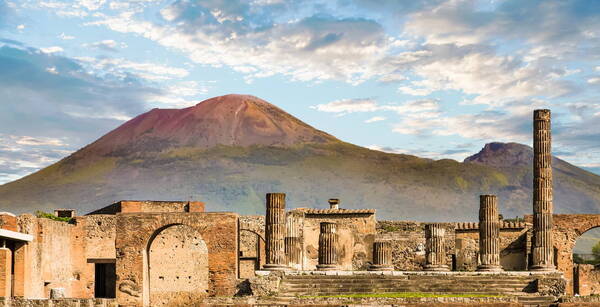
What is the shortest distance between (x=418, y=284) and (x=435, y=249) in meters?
4.96

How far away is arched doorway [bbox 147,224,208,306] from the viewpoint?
40719mm

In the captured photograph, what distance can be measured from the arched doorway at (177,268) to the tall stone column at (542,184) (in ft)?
44.0

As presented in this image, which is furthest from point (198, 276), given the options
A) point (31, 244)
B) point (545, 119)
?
point (545, 119)

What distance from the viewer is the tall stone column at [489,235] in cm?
3803

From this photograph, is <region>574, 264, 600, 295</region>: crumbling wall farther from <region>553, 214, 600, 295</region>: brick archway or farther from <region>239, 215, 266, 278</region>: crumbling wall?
<region>239, 215, 266, 278</region>: crumbling wall

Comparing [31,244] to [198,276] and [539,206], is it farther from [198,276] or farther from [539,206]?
[539,206]

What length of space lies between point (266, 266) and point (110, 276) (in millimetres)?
11613

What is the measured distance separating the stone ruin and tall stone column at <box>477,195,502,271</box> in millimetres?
42

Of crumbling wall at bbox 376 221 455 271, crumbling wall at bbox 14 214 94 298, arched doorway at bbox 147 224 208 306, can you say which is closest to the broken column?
crumbling wall at bbox 14 214 94 298

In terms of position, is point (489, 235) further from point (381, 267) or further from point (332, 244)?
point (332, 244)

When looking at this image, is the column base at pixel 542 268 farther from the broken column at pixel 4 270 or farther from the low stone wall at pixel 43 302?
the broken column at pixel 4 270

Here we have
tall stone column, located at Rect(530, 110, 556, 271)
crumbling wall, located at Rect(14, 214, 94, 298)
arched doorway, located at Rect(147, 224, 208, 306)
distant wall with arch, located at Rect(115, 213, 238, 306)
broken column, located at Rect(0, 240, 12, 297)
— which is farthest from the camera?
arched doorway, located at Rect(147, 224, 208, 306)

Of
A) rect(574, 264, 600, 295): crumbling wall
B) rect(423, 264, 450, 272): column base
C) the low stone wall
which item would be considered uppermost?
rect(423, 264, 450, 272): column base

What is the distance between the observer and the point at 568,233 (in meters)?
46.1
